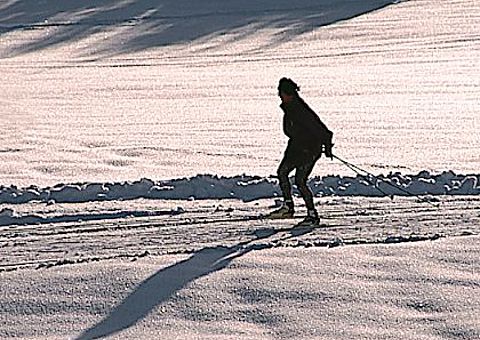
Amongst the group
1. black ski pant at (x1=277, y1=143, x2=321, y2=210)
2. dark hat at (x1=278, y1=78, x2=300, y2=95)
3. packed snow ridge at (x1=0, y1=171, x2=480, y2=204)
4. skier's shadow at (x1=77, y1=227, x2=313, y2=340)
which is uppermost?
dark hat at (x1=278, y1=78, x2=300, y2=95)

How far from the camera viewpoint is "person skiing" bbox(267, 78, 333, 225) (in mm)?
8180

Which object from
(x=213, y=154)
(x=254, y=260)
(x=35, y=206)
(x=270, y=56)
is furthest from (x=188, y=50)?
(x=254, y=260)

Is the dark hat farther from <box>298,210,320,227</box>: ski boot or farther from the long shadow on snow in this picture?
the long shadow on snow

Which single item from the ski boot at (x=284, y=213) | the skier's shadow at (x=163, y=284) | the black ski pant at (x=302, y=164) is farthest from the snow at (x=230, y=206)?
the black ski pant at (x=302, y=164)

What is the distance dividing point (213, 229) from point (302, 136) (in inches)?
42.5

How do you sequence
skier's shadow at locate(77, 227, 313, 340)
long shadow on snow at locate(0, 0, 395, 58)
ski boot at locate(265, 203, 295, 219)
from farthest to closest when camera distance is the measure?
long shadow on snow at locate(0, 0, 395, 58) → ski boot at locate(265, 203, 295, 219) → skier's shadow at locate(77, 227, 313, 340)

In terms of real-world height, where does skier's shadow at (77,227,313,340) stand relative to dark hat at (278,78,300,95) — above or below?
below

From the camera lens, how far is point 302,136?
829cm

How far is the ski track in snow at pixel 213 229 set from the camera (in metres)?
7.75

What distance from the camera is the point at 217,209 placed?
956 cm

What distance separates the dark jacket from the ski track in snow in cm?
70

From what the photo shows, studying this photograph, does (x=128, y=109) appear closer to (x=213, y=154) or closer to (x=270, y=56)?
(x=213, y=154)

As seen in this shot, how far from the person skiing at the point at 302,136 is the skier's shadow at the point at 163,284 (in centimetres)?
64

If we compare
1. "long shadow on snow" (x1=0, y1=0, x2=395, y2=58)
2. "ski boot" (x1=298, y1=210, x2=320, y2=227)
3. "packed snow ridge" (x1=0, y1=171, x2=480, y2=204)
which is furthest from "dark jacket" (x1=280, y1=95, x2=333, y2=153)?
"long shadow on snow" (x1=0, y1=0, x2=395, y2=58)
